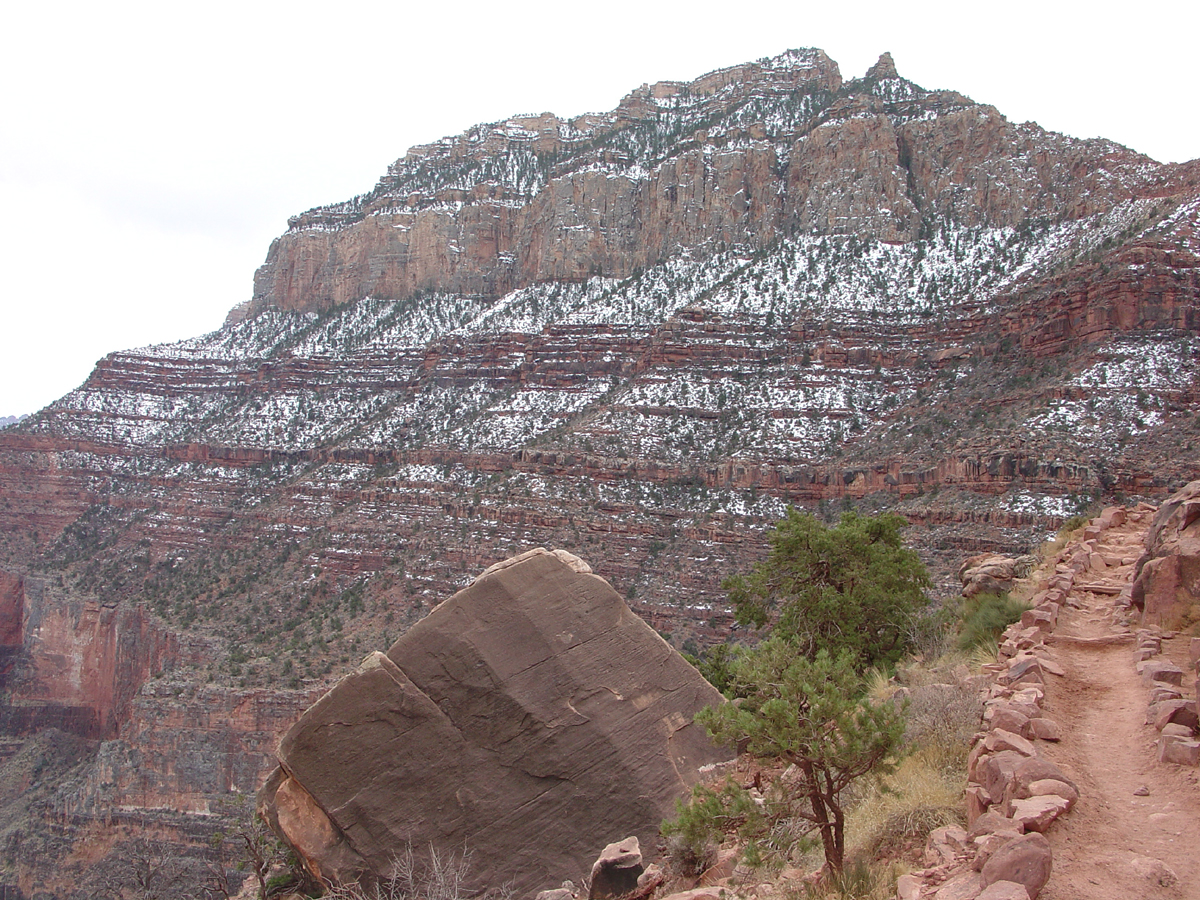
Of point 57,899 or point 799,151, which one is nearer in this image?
point 57,899

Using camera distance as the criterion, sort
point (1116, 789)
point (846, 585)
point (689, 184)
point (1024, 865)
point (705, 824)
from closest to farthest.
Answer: point (1024, 865), point (1116, 789), point (705, 824), point (846, 585), point (689, 184)

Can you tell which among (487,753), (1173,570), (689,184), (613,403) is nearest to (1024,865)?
(1173,570)

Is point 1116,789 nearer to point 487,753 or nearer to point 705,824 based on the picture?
point 705,824

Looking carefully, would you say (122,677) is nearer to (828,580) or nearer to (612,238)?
(828,580)

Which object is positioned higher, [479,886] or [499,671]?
[499,671]

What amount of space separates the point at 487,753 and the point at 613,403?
63090mm

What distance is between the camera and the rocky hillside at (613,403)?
5044 centimetres

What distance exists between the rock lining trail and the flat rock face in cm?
654

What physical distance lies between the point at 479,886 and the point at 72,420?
105m

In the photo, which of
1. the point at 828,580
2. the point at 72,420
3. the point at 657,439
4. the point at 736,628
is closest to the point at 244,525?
the point at 72,420

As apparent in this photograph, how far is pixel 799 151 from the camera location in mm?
97438

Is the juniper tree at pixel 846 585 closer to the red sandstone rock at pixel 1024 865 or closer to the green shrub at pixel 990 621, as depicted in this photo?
the green shrub at pixel 990 621

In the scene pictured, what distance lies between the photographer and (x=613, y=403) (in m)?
75.6

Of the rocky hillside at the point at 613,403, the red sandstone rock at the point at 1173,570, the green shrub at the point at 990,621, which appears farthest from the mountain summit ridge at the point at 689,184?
the red sandstone rock at the point at 1173,570
